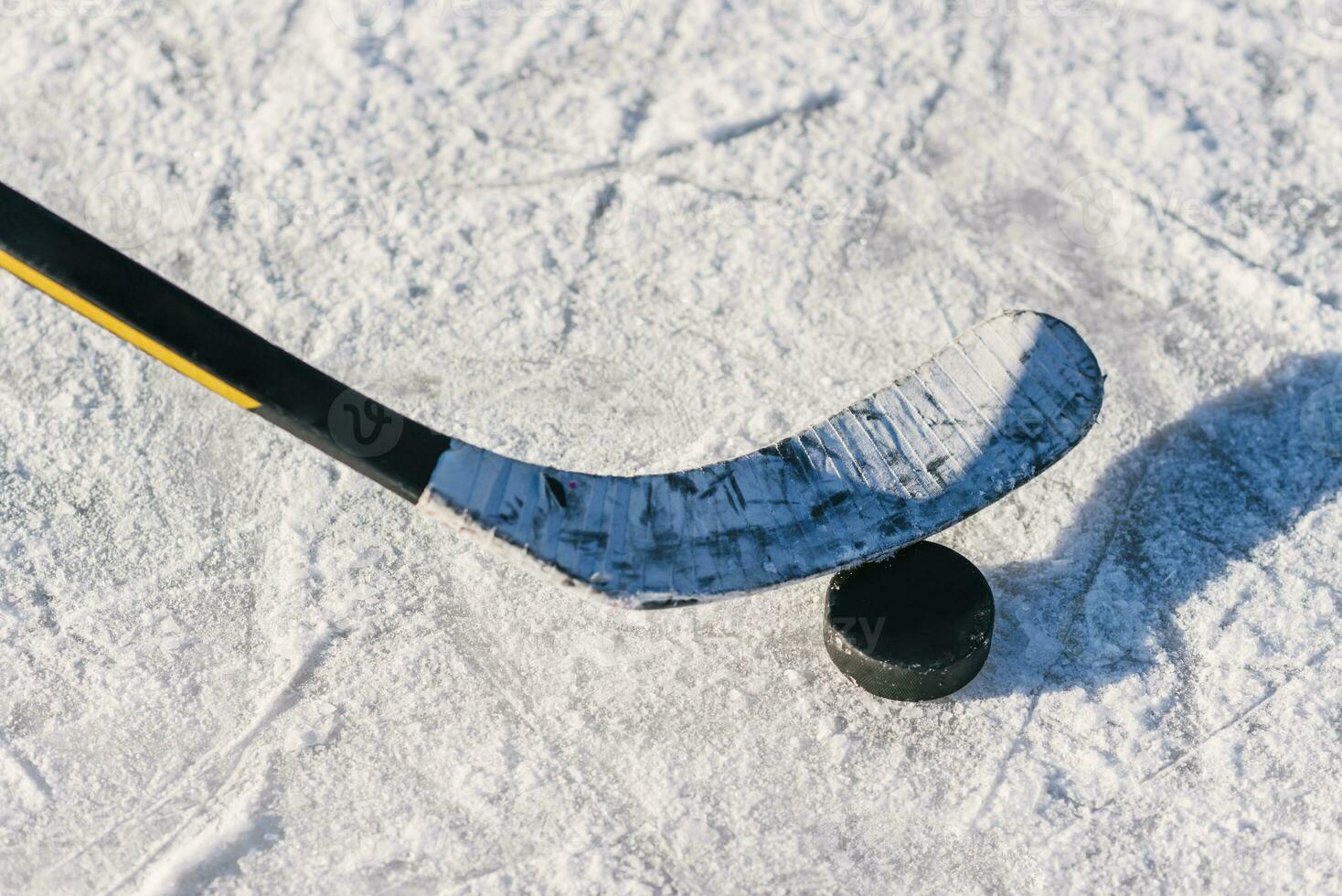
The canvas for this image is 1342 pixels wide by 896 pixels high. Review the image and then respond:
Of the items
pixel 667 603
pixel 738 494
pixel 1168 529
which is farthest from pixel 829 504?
pixel 1168 529

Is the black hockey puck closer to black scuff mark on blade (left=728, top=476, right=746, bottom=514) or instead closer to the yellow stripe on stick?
black scuff mark on blade (left=728, top=476, right=746, bottom=514)

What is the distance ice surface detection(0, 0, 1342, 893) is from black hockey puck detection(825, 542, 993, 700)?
9 centimetres

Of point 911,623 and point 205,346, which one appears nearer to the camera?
point 205,346

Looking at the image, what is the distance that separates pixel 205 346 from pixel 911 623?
1.21 meters

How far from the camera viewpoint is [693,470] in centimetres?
211

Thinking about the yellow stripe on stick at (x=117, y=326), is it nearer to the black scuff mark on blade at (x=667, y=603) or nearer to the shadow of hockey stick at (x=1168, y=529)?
the black scuff mark on blade at (x=667, y=603)

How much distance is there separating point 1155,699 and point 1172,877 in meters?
0.30

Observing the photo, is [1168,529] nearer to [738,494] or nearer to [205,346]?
[738,494]

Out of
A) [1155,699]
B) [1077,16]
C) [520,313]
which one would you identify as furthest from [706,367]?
[1077,16]

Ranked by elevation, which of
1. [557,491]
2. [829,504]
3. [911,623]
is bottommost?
[911,623]

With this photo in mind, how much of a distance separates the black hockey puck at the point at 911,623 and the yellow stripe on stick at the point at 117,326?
1017 mm

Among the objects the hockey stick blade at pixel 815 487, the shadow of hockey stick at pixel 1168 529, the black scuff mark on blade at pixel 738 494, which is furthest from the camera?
the shadow of hockey stick at pixel 1168 529

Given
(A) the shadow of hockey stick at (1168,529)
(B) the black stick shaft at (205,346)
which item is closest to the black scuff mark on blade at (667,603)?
(B) the black stick shaft at (205,346)

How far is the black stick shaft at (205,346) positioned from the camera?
5.92 ft
